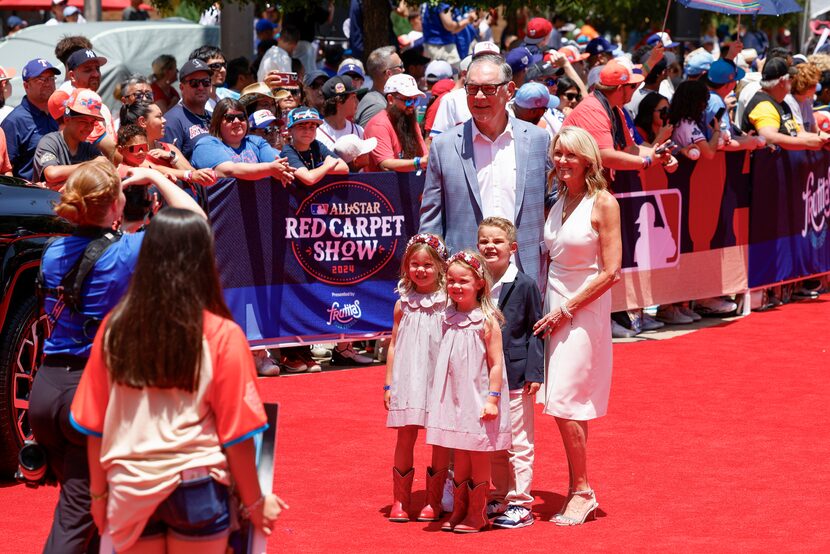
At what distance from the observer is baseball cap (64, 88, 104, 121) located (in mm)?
8625

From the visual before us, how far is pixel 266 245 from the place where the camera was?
10.3 metres

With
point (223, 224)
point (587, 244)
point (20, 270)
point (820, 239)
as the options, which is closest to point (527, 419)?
point (587, 244)

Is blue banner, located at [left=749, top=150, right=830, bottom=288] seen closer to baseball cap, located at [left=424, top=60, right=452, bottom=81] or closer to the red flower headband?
baseball cap, located at [left=424, top=60, right=452, bottom=81]

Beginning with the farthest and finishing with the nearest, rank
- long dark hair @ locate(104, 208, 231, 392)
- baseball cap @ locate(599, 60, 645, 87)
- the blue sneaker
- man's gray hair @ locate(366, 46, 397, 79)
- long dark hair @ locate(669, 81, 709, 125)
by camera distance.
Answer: man's gray hair @ locate(366, 46, 397, 79), long dark hair @ locate(669, 81, 709, 125), baseball cap @ locate(599, 60, 645, 87), the blue sneaker, long dark hair @ locate(104, 208, 231, 392)

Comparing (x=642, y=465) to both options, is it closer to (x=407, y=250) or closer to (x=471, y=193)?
(x=471, y=193)

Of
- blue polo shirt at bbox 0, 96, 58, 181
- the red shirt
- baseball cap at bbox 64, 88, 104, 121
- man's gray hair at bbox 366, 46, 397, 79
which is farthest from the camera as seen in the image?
man's gray hair at bbox 366, 46, 397, 79

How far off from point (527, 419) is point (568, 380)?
0.99 ft

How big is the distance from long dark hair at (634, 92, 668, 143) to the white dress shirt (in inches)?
218

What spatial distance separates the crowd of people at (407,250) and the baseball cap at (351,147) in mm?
43

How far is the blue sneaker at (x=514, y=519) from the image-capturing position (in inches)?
265

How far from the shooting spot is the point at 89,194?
4715mm

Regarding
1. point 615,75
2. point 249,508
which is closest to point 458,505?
point 249,508

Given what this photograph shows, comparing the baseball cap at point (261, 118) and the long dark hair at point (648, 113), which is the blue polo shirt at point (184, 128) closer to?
the baseball cap at point (261, 118)

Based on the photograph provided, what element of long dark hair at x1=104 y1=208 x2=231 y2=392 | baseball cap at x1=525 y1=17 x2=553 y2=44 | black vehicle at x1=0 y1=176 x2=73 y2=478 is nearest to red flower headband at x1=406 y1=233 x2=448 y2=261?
black vehicle at x1=0 y1=176 x2=73 y2=478
